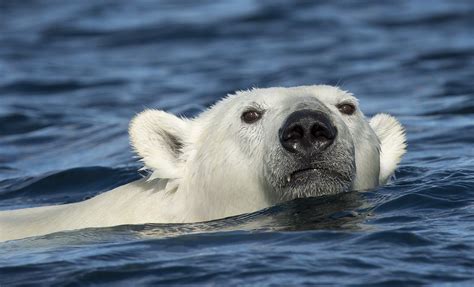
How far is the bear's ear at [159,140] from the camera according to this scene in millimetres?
8242

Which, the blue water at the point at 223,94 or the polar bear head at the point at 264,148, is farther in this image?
the polar bear head at the point at 264,148

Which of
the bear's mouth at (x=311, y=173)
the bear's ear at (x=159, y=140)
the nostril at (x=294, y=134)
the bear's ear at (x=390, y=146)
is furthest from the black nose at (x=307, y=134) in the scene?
the bear's ear at (x=390, y=146)

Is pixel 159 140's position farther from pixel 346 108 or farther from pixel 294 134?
pixel 346 108

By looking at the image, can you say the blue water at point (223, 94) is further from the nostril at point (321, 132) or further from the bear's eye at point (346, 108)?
the bear's eye at point (346, 108)

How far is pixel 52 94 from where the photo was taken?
56.1 ft

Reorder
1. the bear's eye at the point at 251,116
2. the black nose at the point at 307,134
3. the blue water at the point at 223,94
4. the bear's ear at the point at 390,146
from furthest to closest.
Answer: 1. the bear's ear at the point at 390,146
2. the bear's eye at the point at 251,116
3. the black nose at the point at 307,134
4. the blue water at the point at 223,94

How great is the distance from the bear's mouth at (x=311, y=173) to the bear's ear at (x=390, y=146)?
125 cm

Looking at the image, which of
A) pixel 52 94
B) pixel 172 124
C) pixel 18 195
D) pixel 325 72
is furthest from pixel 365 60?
pixel 172 124

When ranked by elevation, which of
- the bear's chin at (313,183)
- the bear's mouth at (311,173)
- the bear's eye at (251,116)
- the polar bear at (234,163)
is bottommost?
the bear's chin at (313,183)

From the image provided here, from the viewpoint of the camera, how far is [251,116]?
818 cm

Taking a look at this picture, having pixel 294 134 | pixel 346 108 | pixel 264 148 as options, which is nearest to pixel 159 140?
pixel 264 148

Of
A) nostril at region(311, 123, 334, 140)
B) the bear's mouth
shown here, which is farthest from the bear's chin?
nostril at region(311, 123, 334, 140)

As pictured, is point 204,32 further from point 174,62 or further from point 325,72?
point 325,72

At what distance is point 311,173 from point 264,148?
0.39m
